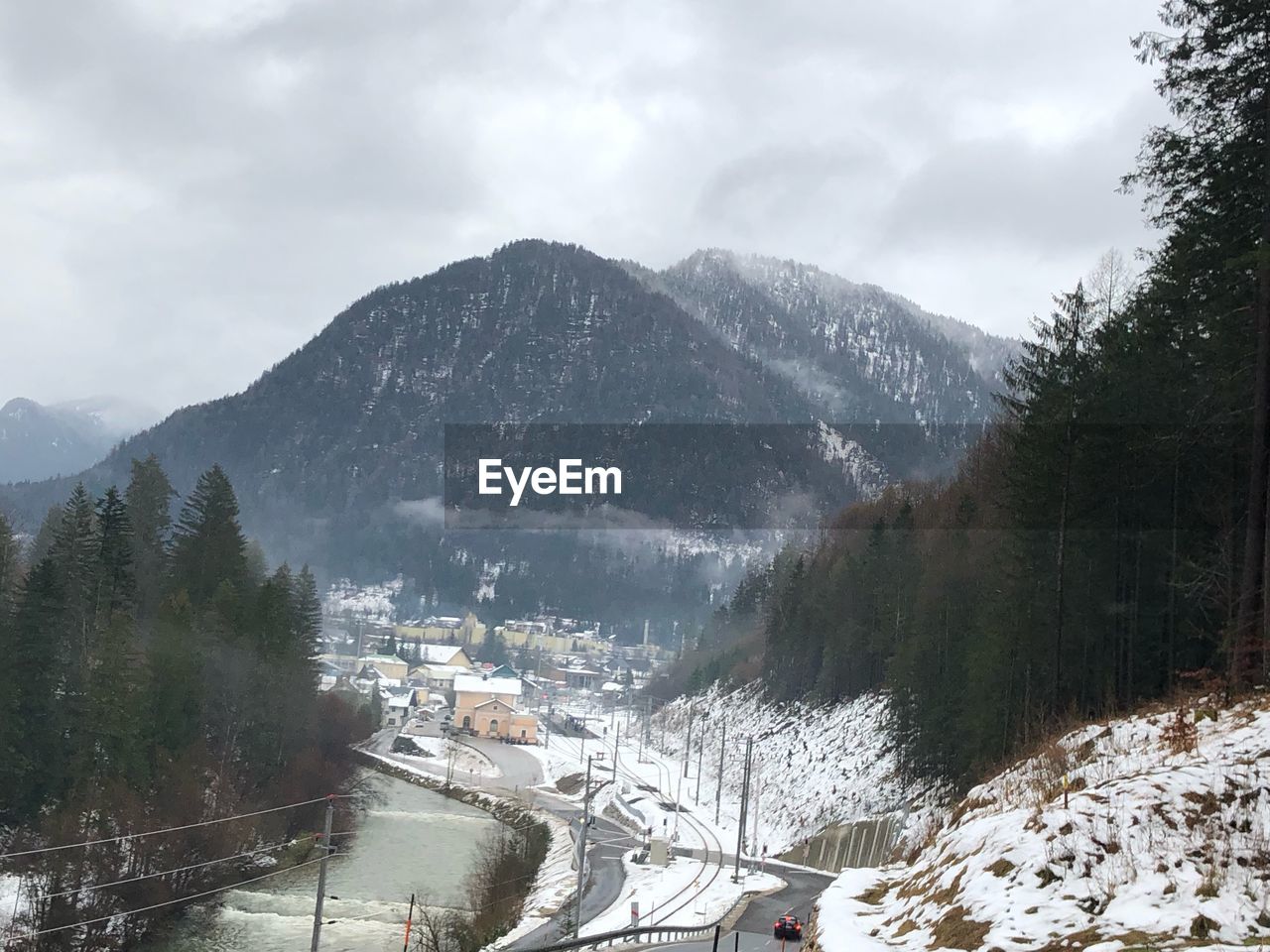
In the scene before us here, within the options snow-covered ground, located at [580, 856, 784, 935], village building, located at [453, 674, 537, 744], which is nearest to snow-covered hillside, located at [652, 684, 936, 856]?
snow-covered ground, located at [580, 856, 784, 935]

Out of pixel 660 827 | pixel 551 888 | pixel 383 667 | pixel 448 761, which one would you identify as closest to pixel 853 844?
pixel 551 888

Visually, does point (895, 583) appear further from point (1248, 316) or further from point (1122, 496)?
point (1248, 316)

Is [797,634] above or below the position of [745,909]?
above

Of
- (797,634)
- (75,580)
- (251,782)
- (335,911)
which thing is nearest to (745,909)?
(335,911)

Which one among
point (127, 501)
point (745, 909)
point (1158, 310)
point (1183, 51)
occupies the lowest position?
point (745, 909)

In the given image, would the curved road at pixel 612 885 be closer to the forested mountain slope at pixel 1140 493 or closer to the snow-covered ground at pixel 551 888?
the snow-covered ground at pixel 551 888

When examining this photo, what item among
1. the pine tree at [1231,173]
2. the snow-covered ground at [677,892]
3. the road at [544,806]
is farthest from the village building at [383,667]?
the pine tree at [1231,173]

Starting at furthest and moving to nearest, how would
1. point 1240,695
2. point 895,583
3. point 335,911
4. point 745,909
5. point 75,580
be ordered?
point 895,583
point 75,580
point 335,911
point 745,909
point 1240,695
